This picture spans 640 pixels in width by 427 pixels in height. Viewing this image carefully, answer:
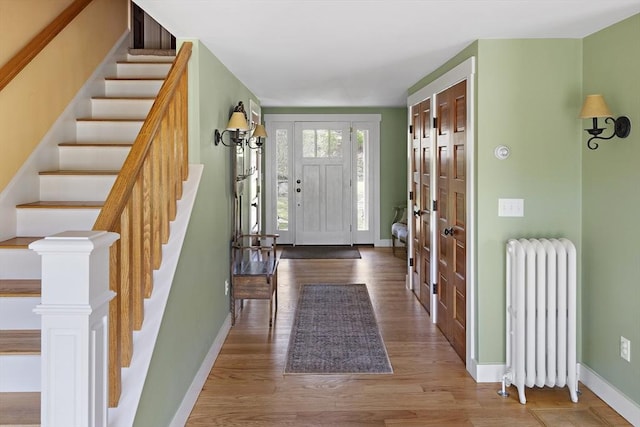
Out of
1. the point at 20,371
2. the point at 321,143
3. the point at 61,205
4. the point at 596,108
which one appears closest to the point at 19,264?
the point at 61,205

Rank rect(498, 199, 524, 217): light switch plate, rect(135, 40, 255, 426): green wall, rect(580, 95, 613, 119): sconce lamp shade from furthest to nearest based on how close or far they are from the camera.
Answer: rect(498, 199, 524, 217): light switch plate → rect(580, 95, 613, 119): sconce lamp shade → rect(135, 40, 255, 426): green wall

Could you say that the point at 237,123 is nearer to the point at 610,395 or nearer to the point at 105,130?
the point at 105,130

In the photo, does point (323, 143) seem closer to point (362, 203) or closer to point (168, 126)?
point (362, 203)

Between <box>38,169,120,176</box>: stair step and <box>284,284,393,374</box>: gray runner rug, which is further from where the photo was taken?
<box>284,284,393,374</box>: gray runner rug

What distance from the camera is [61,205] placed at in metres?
3.05

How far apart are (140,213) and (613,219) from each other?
2579 millimetres

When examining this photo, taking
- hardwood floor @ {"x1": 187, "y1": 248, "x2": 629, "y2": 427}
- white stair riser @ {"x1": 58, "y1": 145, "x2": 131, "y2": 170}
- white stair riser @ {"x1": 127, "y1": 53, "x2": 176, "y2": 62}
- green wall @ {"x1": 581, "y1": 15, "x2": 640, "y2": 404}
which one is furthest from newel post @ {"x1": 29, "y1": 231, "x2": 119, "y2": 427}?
white stair riser @ {"x1": 127, "y1": 53, "x2": 176, "y2": 62}

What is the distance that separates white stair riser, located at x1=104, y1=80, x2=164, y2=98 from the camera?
4219 mm

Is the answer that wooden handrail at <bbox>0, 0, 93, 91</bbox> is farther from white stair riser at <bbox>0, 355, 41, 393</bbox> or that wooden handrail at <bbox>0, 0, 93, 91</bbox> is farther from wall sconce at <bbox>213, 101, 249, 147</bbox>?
white stair riser at <bbox>0, 355, 41, 393</bbox>

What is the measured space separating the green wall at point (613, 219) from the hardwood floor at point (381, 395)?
324 mm

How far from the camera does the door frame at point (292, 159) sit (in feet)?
27.6

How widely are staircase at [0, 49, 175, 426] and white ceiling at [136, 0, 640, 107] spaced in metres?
0.85

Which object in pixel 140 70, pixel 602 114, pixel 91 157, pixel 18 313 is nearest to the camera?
pixel 18 313

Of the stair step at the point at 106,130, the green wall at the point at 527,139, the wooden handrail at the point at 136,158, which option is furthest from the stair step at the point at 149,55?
the green wall at the point at 527,139
